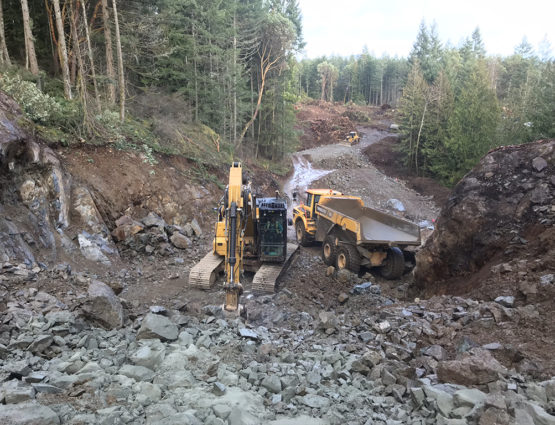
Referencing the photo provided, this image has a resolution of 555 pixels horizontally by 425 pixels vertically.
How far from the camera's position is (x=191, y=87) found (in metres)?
22.3

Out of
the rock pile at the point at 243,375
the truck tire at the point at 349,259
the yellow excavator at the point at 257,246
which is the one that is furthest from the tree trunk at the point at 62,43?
the truck tire at the point at 349,259

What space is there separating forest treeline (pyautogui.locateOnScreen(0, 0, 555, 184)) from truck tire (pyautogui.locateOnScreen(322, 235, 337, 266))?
829cm

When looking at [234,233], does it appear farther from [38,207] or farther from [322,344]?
[38,207]

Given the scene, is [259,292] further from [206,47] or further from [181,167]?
[206,47]

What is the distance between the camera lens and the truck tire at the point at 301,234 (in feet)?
49.6

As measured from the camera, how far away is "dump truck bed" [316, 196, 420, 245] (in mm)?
11258

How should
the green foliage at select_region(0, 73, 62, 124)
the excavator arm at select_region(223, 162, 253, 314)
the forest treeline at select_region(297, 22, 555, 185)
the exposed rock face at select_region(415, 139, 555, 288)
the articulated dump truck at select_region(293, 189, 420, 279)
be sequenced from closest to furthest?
the excavator arm at select_region(223, 162, 253, 314)
the exposed rock face at select_region(415, 139, 555, 288)
the articulated dump truck at select_region(293, 189, 420, 279)
the green foliage at select_region(0, 73, 62, 124)
the forest treeline at select_region(297, 22, 555, 185)

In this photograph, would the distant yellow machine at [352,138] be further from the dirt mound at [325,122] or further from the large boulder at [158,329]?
the large boulder at [158,329]

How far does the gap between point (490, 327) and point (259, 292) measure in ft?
18.5

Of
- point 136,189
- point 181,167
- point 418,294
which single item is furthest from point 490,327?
point 181,167

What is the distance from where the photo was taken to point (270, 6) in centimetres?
3198

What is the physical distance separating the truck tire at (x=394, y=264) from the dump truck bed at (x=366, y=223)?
0.47 metres

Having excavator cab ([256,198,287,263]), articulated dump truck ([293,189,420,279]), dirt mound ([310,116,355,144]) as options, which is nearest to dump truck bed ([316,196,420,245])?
articulated dump truck ([293,189,420,279])

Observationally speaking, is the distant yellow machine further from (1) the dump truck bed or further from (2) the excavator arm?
(2) the excavator arm
